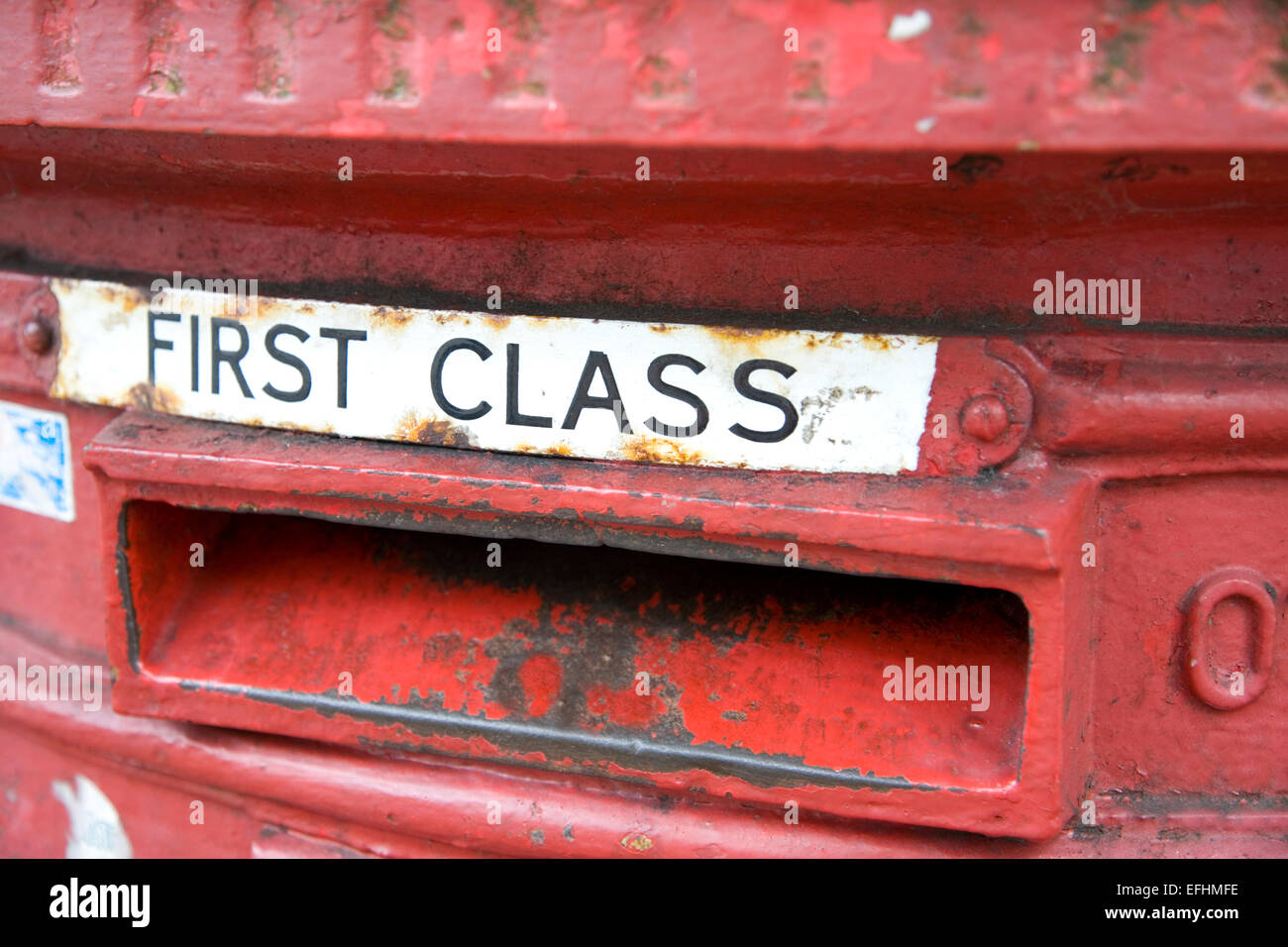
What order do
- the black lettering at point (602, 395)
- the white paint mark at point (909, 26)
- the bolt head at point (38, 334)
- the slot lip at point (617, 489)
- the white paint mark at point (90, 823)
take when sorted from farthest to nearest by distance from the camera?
the white paint mark at point (90, 823) → the bolt head at point (38, 334) → the black lettering at point (602, 395) → the slot lip at point (617, 489) → the white paint mark at point (909, 26)

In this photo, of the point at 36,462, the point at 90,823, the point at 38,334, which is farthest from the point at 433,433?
the point at 90,823

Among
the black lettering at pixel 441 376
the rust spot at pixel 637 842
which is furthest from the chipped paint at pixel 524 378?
the rust spot at pixel 637 842

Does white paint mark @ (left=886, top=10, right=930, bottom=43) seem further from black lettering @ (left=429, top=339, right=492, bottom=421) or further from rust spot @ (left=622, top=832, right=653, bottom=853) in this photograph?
rust spot @ (left=622, top=832, right=653, bottom=853)

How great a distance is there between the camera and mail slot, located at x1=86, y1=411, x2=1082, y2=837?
1.17 metres

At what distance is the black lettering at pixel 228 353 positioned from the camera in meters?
1.34

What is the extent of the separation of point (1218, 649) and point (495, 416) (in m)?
0.92

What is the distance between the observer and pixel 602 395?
1.23m

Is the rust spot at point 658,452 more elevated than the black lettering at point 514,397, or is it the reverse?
the black lettering at point 514,397

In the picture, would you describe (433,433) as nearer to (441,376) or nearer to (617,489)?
(441,376)

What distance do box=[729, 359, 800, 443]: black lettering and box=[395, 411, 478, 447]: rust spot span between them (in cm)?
34

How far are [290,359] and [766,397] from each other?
0.61 meters

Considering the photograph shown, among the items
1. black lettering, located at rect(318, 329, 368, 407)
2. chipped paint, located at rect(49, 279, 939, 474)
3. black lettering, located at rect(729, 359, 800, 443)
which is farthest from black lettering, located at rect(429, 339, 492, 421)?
black lettering, located at rect(729, 359, 800, 443)

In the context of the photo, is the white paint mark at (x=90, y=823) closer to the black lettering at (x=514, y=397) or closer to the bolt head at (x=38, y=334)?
the bolt head at (x=38, y=334)
